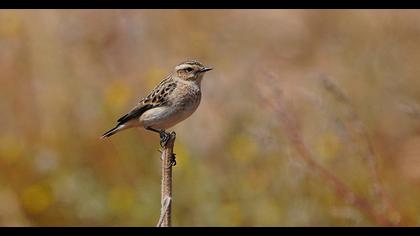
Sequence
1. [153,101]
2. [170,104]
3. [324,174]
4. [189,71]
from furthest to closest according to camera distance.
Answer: [189,71] < [153,101] < [170,104] < [324,174]

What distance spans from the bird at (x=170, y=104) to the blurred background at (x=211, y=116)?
571 mm

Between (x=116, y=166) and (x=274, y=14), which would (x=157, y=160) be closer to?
(x=116, y=166)

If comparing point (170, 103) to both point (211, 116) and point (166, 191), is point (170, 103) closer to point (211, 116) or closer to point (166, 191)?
point (211, 116)

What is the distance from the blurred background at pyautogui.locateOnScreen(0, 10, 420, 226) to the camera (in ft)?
27.4

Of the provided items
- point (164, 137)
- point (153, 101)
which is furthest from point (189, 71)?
point (164, 137)

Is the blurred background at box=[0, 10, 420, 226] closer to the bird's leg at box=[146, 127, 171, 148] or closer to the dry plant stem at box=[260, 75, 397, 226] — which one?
the dry plant stem at box=[260, 75, 397, 226]

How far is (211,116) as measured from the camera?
1016 cm

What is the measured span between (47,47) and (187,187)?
9.29ft

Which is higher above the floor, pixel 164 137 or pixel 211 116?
pixel 164 137

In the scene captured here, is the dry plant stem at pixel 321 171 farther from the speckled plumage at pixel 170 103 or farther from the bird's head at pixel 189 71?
the bird's head at pixel 189 71

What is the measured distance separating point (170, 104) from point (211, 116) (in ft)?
10.3

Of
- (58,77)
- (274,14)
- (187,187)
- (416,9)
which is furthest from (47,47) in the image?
(416,9)

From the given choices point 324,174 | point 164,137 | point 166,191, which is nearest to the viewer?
point 166,191

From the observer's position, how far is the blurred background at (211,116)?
27.4 feet
